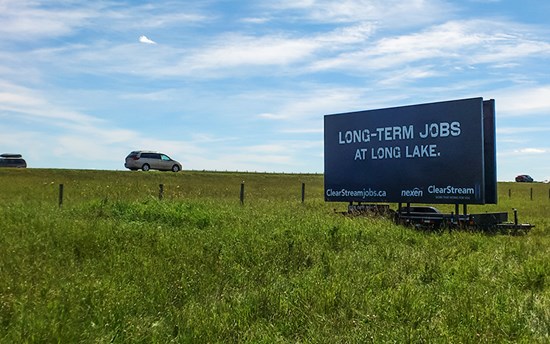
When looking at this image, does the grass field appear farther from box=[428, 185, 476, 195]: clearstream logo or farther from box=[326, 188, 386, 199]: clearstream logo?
box=[326, 188, 386, 199]: clearstream logo

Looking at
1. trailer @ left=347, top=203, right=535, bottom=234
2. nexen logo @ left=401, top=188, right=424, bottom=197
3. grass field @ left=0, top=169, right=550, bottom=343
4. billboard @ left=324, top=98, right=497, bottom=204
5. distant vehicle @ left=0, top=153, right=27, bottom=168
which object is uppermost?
distant vehicle @ left=0, top=153, right=27, bottom=168

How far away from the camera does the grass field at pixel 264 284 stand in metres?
5.75

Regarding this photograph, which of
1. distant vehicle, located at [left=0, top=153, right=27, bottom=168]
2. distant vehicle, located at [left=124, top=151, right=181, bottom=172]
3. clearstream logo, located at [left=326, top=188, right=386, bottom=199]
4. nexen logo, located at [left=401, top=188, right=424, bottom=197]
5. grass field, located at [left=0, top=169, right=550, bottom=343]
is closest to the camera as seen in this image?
grass field, located at [left=0, top=169, right=550, bottom=343]

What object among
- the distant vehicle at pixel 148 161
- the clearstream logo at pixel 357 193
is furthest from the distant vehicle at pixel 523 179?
the clearstream logo at pixel 357 193

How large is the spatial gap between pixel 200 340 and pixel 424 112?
14.4 meters

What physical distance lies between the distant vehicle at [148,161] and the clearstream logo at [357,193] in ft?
81.6

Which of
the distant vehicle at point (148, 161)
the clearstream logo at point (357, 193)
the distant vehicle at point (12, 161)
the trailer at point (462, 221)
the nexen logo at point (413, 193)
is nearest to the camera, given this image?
the trailer at point (462, 221)

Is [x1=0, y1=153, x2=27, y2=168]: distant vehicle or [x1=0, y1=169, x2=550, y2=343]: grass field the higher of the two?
[x1=0, y1=153, x2=27, y2=168]: distant vehicle

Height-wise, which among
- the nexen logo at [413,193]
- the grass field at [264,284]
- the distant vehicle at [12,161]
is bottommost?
the grass field at [264,284]

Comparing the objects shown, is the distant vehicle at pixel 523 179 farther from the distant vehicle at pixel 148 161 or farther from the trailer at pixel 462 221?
the trailer at pixel 462 221

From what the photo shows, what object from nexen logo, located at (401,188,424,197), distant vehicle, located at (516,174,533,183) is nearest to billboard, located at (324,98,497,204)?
nexen logo, located at (401,188,424,197)

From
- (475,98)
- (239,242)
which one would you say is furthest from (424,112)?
(239,242)

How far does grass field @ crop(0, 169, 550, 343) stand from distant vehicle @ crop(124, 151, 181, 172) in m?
29.0

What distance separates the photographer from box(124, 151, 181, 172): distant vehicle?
139 ft
